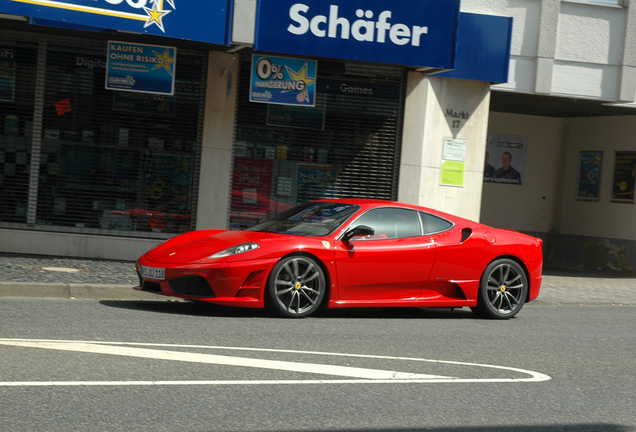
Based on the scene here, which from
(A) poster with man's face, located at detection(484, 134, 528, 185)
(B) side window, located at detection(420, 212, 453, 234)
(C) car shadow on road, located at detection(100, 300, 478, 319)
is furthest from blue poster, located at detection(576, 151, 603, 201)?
(B) side window, located at detection(420, 212, 453, 234)

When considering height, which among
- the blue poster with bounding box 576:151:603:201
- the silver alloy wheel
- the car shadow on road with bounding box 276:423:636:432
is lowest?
the car shadow on road with bounding box 276:423:636:432

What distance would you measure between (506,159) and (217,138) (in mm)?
8326

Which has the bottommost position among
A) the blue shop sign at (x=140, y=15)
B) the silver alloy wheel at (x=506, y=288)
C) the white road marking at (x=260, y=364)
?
the white road marking at (x=260, y=364)

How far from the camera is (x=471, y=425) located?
4.84 metres

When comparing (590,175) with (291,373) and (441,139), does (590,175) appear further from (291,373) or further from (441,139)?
(291,373)

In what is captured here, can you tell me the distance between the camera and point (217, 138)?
1438cm

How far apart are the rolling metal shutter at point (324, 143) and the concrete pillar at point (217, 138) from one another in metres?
0.19

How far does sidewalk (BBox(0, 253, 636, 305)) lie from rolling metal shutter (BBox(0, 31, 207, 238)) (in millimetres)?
863

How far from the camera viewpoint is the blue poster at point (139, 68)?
13789 mm

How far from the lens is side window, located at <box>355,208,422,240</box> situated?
9.37 meters

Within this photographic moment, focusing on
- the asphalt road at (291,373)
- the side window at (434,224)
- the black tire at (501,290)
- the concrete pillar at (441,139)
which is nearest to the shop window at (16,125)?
the asphalt road at (291,373)

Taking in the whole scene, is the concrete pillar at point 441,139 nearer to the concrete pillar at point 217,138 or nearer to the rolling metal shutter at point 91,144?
the concrete pillar at point 217,138

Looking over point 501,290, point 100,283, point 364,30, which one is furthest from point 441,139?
point 100,283

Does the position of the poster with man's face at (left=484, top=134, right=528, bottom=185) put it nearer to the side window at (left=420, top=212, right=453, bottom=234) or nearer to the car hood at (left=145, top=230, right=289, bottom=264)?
the side window at (left=420, top=212, right=453, bottom=234)
